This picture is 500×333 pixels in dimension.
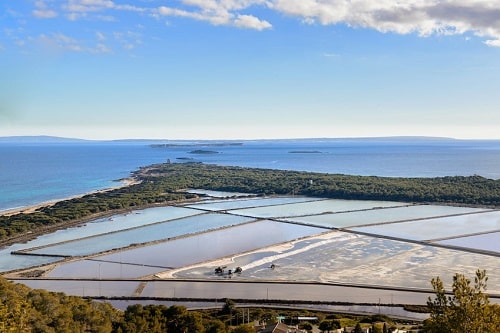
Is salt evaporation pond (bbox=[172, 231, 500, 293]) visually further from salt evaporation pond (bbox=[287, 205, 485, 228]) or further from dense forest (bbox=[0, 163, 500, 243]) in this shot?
dense forest (bbox=[0, 163, 500, 243])

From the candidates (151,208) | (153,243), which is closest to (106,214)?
(151,208)

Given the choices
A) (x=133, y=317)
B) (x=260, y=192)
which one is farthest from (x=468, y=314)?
(x=260, y=192)

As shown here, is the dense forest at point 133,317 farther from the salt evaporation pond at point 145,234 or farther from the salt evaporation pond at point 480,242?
the salt evaporation pond at point 145,234

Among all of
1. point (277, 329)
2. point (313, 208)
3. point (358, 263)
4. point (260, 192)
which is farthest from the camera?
point (260, 192)

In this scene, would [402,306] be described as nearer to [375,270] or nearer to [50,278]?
[375,270]

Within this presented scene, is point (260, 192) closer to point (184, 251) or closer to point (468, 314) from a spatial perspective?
point (184, 251)

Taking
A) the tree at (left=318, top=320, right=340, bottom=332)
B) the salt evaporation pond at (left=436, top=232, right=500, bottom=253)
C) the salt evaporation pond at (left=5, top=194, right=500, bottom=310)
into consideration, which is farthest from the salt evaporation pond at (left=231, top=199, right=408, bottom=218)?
the tree at (left=318, top=320, right=340, bottom=332)

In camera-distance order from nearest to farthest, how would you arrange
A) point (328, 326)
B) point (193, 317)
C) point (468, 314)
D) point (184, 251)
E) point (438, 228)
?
point (468, 314) < point (193, 317) < point (328, 326) < point (184, 251) < point (438, 228)

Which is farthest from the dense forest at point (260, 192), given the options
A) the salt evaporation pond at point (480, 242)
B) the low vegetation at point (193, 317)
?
the low vegetation at point (193, 317)

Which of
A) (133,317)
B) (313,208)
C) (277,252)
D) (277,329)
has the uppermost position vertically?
(133,317)
